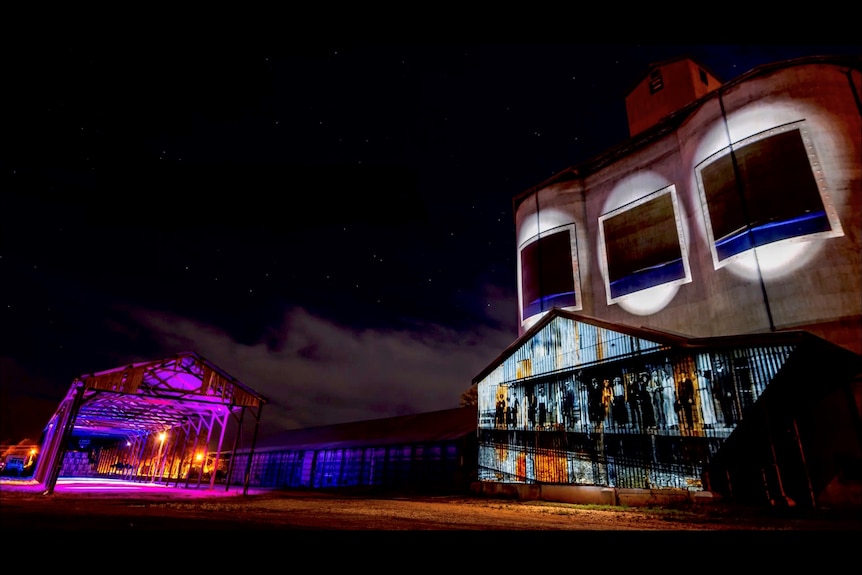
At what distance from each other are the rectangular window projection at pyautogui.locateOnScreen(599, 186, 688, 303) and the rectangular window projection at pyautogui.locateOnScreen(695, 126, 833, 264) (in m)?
1.86

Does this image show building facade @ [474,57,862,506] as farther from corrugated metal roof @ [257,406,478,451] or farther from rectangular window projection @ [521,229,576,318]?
corrugated metal roof @ [257,406,478,451]

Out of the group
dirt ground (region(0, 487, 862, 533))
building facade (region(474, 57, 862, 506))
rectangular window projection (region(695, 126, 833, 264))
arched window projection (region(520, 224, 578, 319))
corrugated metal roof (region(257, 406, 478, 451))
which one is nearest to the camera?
dirt ground (region(0, 487, 862, 533))

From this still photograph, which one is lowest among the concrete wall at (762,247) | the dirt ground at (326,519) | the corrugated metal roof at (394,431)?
the dirt ground at (326,519)

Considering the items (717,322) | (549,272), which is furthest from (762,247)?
(549,272)

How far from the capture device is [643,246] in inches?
723

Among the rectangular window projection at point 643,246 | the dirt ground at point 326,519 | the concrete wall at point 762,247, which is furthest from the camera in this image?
the rectangular window projection at point 643,246

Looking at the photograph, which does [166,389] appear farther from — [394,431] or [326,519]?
[394,431]

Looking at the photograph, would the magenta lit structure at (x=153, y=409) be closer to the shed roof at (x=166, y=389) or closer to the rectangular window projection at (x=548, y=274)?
the shed roof at (x=166, y=389)

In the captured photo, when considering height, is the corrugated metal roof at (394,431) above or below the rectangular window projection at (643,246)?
below

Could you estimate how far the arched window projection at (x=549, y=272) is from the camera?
20.5 meters

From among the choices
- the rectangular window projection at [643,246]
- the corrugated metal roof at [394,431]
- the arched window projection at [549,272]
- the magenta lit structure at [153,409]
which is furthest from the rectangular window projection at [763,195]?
the magenta lit structure at [153,409]

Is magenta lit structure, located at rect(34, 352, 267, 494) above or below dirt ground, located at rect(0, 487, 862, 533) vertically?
above

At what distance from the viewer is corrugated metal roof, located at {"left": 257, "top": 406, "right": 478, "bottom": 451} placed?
2258cm

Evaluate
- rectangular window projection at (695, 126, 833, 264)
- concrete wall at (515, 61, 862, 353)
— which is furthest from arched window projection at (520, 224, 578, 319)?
rectangular window projection at (695, 126, 833, 264)
